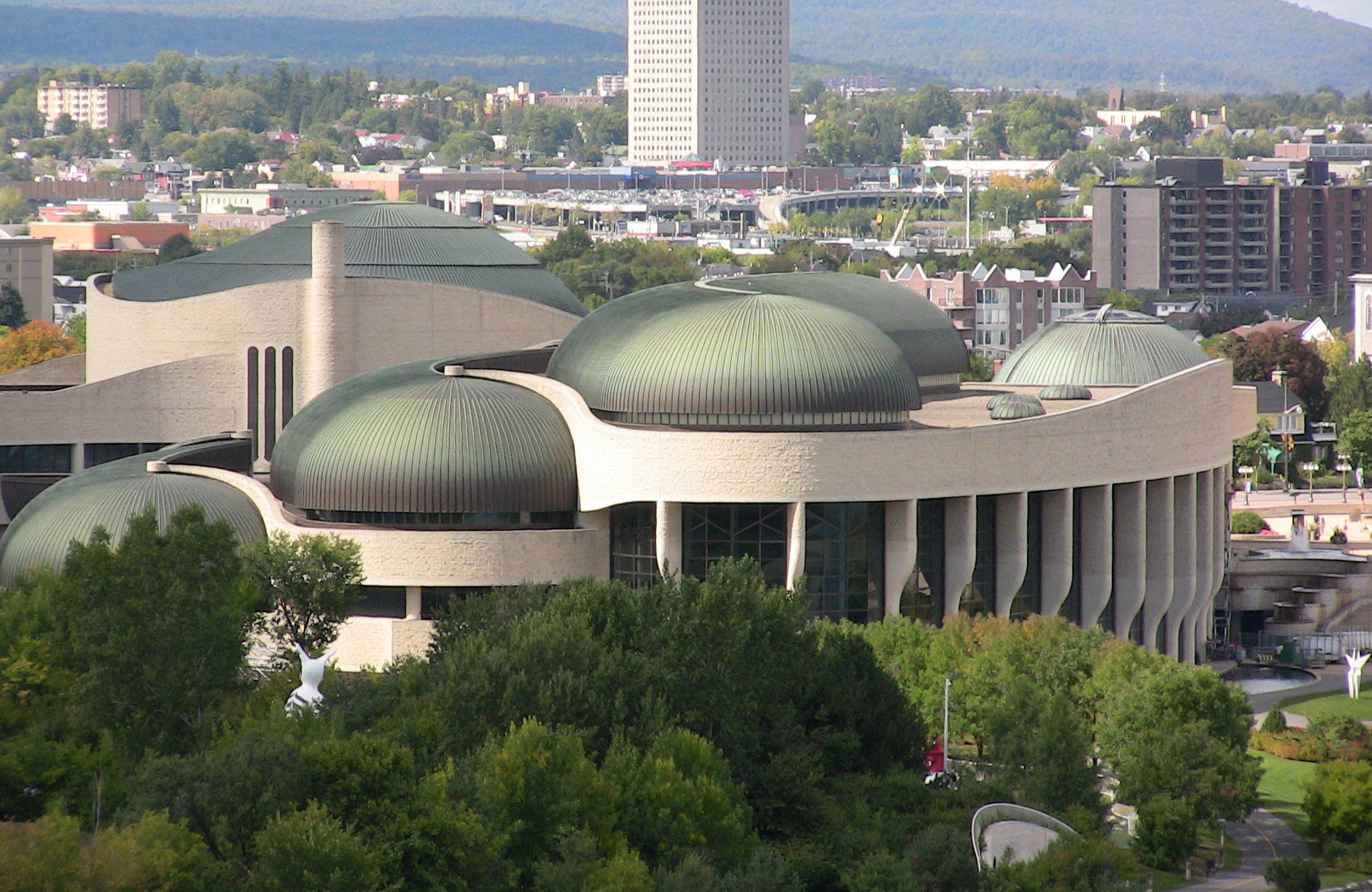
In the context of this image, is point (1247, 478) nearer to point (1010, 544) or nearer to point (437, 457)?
point (1010, 544)

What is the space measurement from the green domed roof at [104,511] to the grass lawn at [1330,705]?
3701cm

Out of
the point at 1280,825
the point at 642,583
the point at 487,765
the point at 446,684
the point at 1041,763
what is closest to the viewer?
the point at 487,765

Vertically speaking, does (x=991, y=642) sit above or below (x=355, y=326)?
below

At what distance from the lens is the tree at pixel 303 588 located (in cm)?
8350

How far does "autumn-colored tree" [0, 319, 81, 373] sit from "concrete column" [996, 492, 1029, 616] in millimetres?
84973

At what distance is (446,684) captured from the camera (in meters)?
67.7

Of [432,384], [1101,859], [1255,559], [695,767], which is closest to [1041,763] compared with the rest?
[1101,859]

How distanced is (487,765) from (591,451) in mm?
29915

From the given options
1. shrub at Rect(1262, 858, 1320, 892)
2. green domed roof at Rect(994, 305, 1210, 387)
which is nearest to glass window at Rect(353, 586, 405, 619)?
green domed roof at Rect(994, 305, 1210, 387)

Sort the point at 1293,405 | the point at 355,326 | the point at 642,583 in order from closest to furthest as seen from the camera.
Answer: the point at 642,583
the point at 355,326
the point at 1293,405

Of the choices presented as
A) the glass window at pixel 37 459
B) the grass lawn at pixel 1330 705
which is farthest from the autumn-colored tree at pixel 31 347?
the grass lawn at pixel 1330 705

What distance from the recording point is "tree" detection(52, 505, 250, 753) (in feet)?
219

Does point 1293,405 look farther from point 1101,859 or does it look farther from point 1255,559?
point 1101,859

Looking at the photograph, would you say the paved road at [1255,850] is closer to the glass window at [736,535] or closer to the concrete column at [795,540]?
the concrete column at [795,540]
